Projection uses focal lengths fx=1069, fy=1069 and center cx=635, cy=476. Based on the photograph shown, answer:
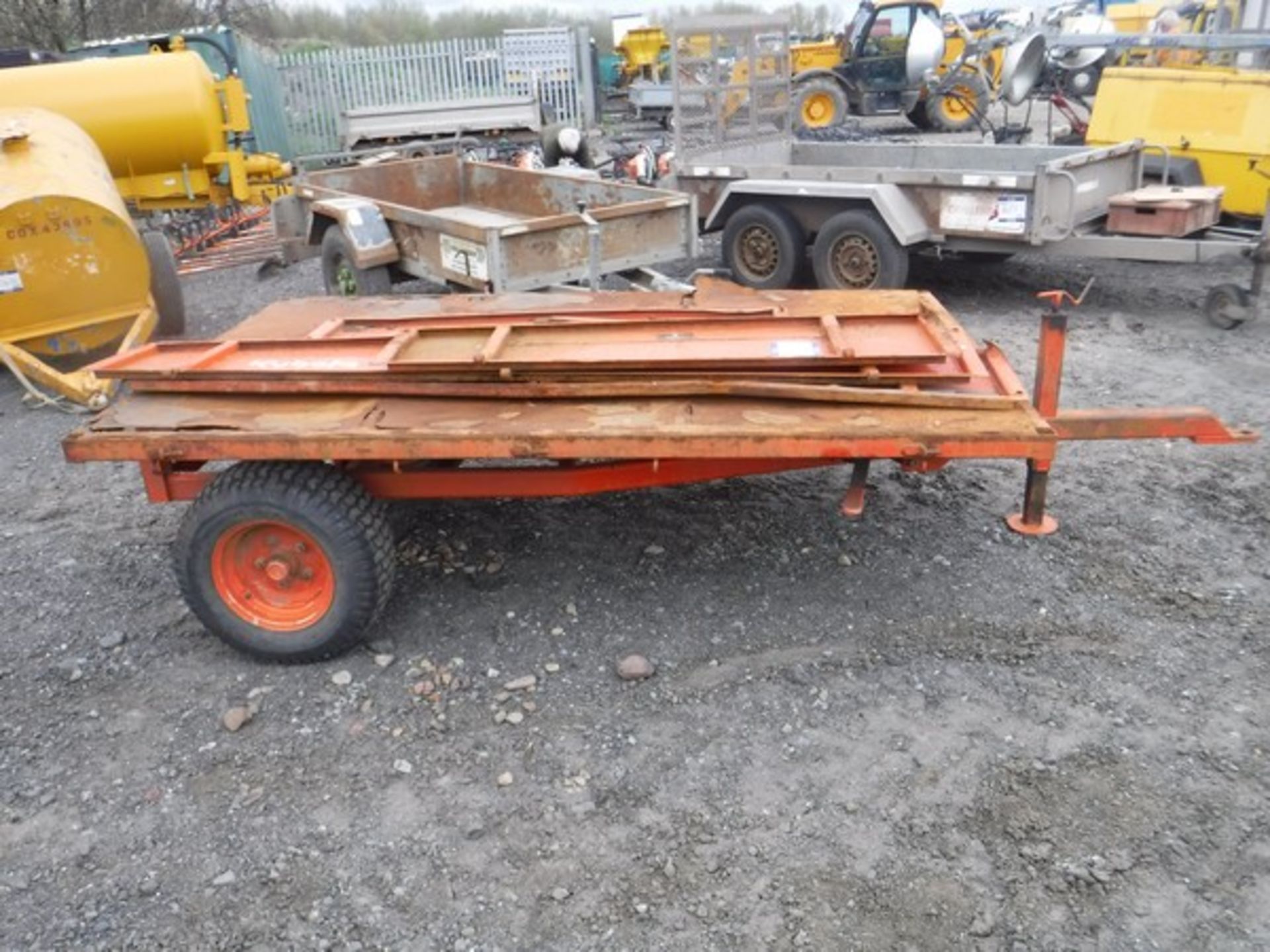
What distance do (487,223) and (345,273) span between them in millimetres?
1120

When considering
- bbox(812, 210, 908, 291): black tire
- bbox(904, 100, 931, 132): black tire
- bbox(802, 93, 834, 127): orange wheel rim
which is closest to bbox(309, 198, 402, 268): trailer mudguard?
bbox(812, 210, 908, 291): black tire

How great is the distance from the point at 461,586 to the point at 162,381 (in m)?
1.30

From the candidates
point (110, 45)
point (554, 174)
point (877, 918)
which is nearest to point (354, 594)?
point (877, 918)

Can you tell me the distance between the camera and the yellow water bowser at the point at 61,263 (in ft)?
20.3

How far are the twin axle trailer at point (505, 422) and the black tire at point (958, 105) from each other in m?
14.3

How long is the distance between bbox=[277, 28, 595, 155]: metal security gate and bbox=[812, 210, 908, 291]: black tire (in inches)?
460

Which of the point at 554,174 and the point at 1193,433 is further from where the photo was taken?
the point at 554,174

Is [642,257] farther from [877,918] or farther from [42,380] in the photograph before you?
[877,918]

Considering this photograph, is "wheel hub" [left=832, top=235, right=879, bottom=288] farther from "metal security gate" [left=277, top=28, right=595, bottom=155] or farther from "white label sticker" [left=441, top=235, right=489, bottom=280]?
"metal security gate" [left=277, top=28, right=595, bottom=155]

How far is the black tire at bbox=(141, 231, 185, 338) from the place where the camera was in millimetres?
7609

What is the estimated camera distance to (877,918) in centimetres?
263

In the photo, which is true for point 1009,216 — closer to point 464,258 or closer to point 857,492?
point 464,258

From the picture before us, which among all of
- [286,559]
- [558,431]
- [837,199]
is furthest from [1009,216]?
[286,559]

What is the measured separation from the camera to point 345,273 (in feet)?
24.2
